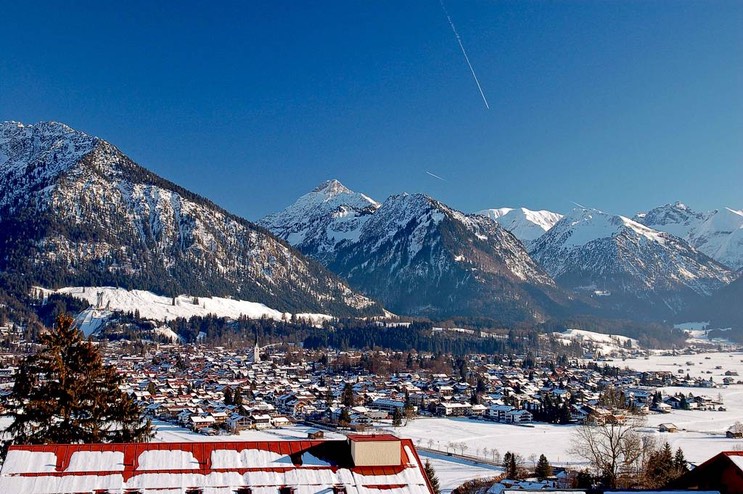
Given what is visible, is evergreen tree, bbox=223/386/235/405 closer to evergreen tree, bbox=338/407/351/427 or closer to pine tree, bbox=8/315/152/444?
evergreen tree, bbox=338/407/351/427

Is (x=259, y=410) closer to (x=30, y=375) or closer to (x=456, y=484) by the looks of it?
(x=456, y=484)

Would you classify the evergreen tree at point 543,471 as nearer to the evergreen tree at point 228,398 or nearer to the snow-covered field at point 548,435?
the snow-covered field at point 548,435

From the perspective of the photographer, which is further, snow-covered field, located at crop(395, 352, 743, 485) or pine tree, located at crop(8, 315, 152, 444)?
snow-covered field, located at crop(395, 352, 743, 485)

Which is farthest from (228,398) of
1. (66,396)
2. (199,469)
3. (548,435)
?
(199,469)

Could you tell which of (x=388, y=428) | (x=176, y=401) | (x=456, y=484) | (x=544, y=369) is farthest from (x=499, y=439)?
(x=544, y=369)

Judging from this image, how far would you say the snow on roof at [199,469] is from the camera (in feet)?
72.5

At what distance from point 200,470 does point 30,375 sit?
9.40m

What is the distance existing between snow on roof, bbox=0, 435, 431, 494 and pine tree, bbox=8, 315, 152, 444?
4.29m

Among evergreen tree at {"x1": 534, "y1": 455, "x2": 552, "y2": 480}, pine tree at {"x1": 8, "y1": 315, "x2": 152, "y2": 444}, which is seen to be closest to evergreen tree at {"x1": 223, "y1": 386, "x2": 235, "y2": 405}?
evergreen tree at {"x1": 534, "y1": 455, "x2": 552, "y2": 480}

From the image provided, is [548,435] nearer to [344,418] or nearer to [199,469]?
[344,418]

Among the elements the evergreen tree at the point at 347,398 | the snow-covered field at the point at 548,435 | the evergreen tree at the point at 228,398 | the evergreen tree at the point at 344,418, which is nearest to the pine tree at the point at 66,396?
the snow-covered field at the point at 548,435

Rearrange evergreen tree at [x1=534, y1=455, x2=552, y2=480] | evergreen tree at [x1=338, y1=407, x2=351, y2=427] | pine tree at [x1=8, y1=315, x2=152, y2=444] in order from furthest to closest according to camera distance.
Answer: evergreen tree at [x1=338, y1=407, x2=351, y2=427]
evergreen tree at [x1=534, y1=455, x2=552, y2=480]
pine tree at [x1=8, y1=315, x2=152, y2=444]

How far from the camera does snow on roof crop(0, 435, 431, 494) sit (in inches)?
870

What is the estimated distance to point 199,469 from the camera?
2331 centimetres
